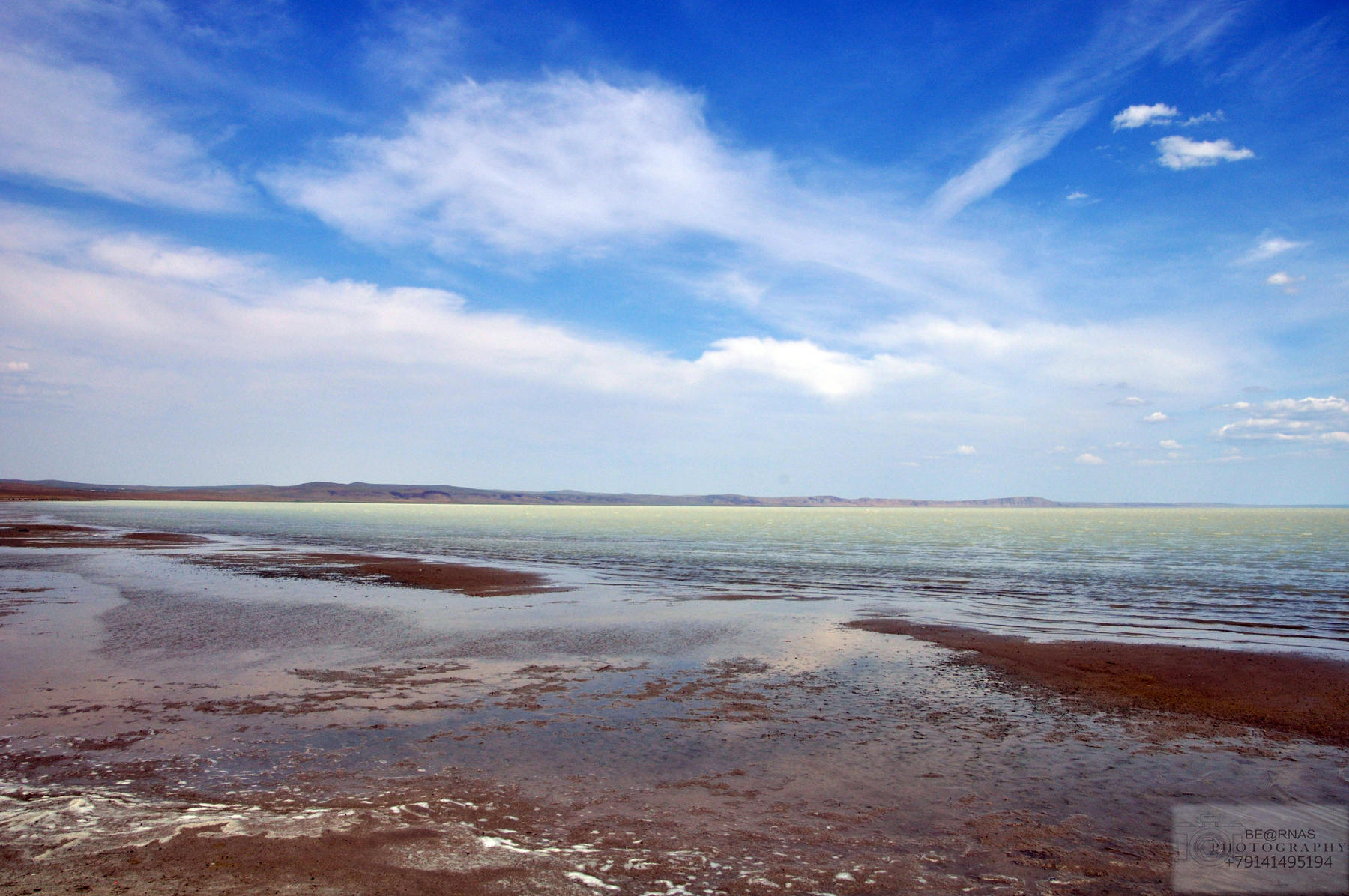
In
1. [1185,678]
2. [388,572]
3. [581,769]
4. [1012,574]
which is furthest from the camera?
[1012,574]

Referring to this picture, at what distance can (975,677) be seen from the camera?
13.6m

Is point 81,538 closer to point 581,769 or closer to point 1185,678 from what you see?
point 581,769

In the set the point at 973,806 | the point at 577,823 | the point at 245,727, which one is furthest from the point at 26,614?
the point at 973,806

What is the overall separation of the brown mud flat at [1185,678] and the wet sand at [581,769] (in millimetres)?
624

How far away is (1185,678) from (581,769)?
40.2 feet

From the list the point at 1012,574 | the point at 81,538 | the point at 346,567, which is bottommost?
the point at 81,538

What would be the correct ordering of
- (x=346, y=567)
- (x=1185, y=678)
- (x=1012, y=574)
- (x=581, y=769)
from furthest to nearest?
(x=346, y=567) → (x=1012, y=574) → (x=1185, y=678) → (x=581, y=769)

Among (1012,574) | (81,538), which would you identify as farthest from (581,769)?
(81,538)

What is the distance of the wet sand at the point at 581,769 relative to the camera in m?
6.02

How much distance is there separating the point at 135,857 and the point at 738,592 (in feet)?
72.3

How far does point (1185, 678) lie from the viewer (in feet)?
45.0

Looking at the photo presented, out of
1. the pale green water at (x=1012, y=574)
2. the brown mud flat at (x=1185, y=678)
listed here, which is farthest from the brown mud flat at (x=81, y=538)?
the brown mud flat at (x=1185, y=678)

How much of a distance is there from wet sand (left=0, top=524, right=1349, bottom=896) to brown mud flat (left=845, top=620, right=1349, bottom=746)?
0.62 m

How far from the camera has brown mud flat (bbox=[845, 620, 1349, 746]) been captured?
11305 millimetres
